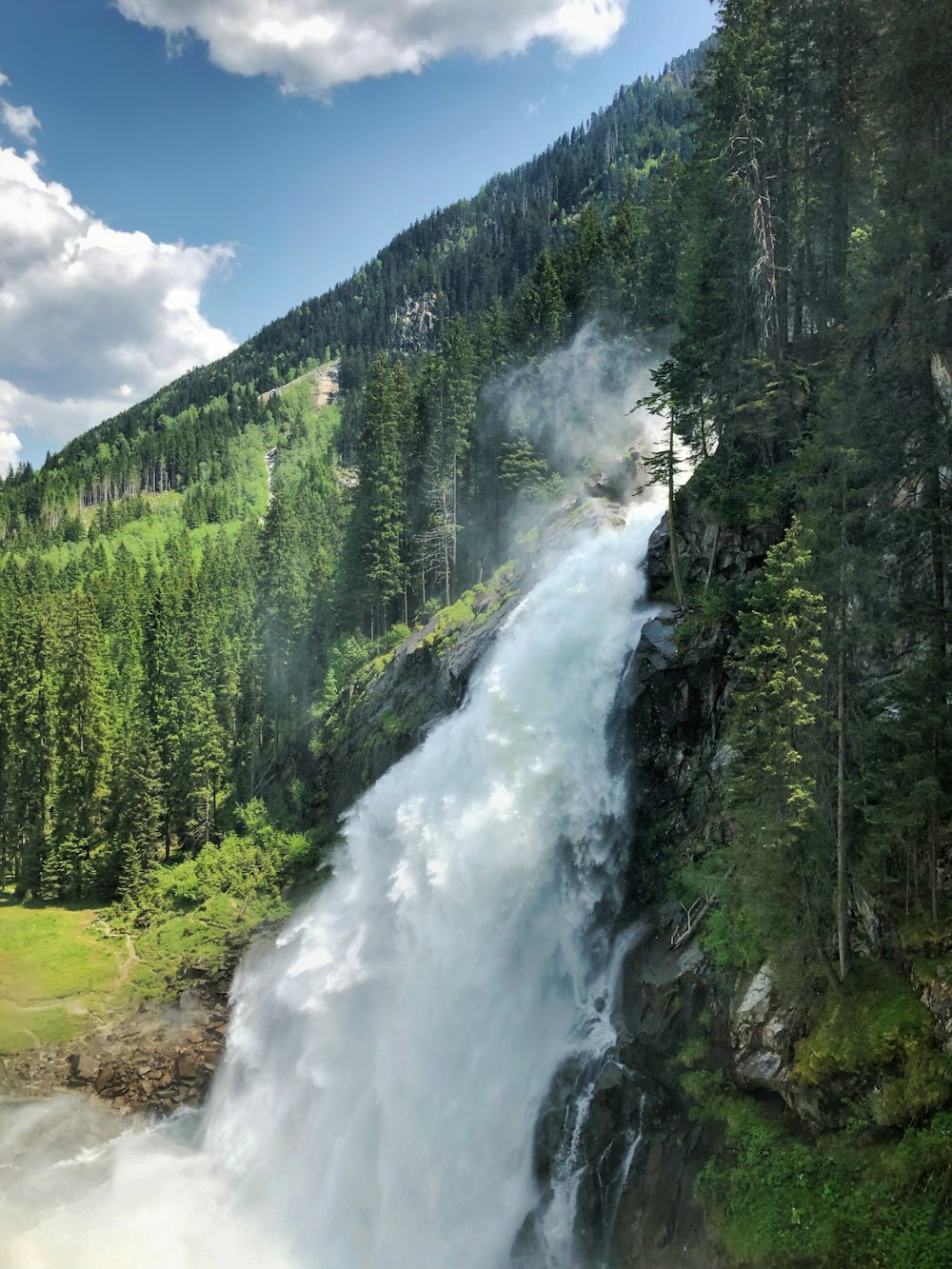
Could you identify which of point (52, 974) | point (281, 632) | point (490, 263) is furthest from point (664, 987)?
point (490, 263)

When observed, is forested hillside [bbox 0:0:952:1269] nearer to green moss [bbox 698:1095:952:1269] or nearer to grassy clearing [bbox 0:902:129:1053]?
green moss [bbox 698:1095:952:1269]

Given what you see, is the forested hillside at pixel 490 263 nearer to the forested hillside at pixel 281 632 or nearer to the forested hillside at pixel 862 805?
the forested hillside at pixel 281 632

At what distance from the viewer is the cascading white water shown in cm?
1964

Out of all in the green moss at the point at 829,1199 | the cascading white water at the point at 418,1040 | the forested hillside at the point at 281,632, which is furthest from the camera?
the forested hillside at the point at 281,632

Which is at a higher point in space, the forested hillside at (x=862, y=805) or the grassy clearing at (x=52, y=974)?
the forested hillside at (x=862, y=805)

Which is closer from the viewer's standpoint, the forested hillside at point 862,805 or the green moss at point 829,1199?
the green moss at point 829,1199

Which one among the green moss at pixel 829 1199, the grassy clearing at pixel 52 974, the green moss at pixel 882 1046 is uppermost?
the green moss at pixel 882 1046

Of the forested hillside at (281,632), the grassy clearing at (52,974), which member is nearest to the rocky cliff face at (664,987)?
the grassy clearing at (52,974)

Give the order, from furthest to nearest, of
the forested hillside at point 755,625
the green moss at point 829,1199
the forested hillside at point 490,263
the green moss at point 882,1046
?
the forested hillside at point 490,263 → the forested hillside at point 755,625 → the green moss at point 882,1046 → the green moss at point 829,1199

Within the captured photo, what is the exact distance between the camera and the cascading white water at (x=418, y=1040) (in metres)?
19.6

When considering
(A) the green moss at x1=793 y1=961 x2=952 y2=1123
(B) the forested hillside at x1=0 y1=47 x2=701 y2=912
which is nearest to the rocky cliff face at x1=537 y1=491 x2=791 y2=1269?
(A) the green moss at x1=793 y1=961 x2=952 y2=1123

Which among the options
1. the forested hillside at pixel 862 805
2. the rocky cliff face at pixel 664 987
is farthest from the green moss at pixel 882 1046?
the rocky cliff face at pixel 664 987

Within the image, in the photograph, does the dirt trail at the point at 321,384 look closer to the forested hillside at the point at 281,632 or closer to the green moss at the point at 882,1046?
the forested hillside at the point at 281,632

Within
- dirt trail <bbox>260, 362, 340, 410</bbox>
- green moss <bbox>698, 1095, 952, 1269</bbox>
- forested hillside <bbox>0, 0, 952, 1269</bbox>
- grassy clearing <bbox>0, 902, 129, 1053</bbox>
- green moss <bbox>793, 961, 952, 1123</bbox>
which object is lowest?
grassy clearing <bbox>0, 902, 129, 1053</bbox>
